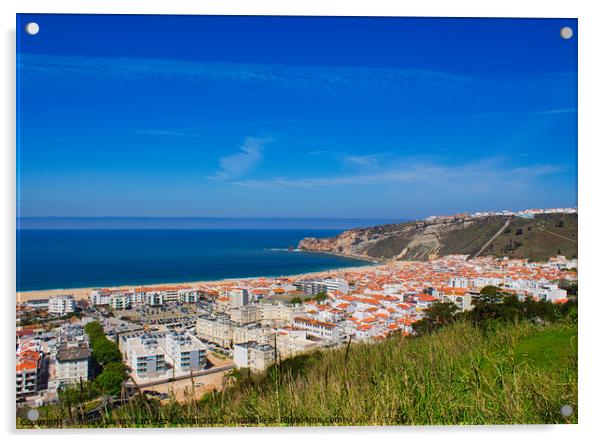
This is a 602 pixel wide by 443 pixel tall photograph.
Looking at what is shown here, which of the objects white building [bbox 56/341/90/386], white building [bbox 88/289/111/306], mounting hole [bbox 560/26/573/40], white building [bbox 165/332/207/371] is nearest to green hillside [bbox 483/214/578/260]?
mounting hole [bbox 560/26/573/40]

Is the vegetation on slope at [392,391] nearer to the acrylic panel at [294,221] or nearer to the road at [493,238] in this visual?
the acrylic panel at [294,221]

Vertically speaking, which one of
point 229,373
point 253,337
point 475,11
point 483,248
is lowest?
point 229,373

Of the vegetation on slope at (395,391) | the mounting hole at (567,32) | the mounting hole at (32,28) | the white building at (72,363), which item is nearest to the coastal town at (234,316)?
the white building at (72,363)

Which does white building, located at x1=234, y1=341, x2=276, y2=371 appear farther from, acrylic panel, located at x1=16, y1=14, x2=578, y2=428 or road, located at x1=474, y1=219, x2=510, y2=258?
road, located at x1=474, y1=219, x2=510, y2=258

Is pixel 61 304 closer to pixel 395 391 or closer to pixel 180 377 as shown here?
pixel 180 377

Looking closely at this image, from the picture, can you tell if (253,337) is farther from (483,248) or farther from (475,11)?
(475,11)
